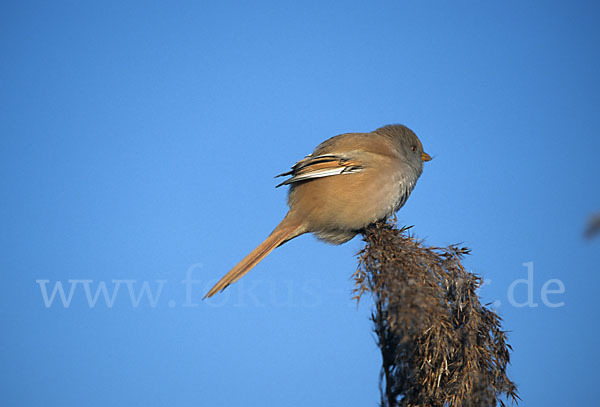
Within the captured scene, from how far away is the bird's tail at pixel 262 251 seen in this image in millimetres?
4094

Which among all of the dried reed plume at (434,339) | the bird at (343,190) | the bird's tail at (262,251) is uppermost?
the bird at (343,190)

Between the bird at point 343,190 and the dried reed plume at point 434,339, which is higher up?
the bird at point 343,190

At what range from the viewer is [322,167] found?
16.6ft

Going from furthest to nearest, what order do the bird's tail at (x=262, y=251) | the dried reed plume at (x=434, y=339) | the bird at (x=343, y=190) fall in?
the bird at (x=343, y=190)
the bird's tail at (x=262, y=251)
the dried reed plume at (x=434, y=339)

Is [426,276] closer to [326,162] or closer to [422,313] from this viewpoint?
[422,313]

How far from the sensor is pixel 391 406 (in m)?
3.02

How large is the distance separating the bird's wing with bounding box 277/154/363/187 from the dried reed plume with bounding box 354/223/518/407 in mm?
1813

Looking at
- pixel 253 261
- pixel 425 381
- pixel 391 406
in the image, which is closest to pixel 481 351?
pixel 425 381

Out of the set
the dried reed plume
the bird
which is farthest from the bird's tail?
the dried reed plume

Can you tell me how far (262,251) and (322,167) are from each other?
1.11m

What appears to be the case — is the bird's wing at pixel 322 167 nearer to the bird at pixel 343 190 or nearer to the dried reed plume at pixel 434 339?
the bird at pixel 343 190

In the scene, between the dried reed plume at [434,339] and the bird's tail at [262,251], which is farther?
the bird's tail at [262,251]

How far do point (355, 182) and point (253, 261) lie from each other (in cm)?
132

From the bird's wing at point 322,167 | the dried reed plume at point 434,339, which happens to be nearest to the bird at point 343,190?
the bird's wing at point 322,167
